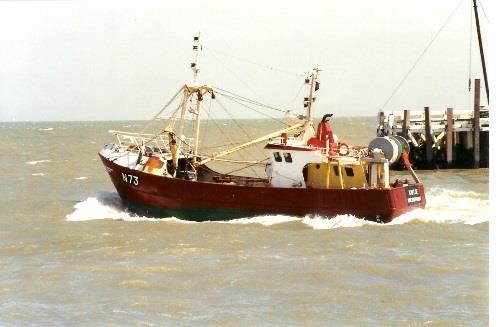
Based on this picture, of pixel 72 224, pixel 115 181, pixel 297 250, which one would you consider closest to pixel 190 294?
pixel 297 250

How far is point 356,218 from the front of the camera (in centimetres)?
2358

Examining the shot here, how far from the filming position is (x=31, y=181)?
40.3 meters

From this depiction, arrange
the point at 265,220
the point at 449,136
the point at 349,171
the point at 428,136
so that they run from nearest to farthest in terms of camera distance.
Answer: the point at 265,220 → the point at 349,171 → the point at 449,136 → the point at 428,136

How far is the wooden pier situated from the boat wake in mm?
8051

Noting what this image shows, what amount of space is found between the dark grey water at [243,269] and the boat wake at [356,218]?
6 cm

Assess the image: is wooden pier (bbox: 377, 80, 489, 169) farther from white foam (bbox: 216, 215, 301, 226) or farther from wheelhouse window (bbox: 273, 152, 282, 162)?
white foam (bbox: 216, 215, 301, 226)

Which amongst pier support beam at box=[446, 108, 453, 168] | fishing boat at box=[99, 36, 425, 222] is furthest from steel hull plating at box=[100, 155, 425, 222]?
pier support beam at box=[446, 108, 453, 168]

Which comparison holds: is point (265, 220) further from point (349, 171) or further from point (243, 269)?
point (243, 269)

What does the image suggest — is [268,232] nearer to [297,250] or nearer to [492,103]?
[297,250]

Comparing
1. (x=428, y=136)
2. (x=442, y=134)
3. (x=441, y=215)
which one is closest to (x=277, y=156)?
(x=441, y=215)

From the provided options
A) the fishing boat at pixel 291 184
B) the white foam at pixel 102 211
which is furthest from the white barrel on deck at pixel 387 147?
the white foam at pixel 102 211

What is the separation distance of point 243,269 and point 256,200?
6.94 m

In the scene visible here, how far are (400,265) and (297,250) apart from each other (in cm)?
310

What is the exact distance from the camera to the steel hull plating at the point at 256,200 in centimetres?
2353
